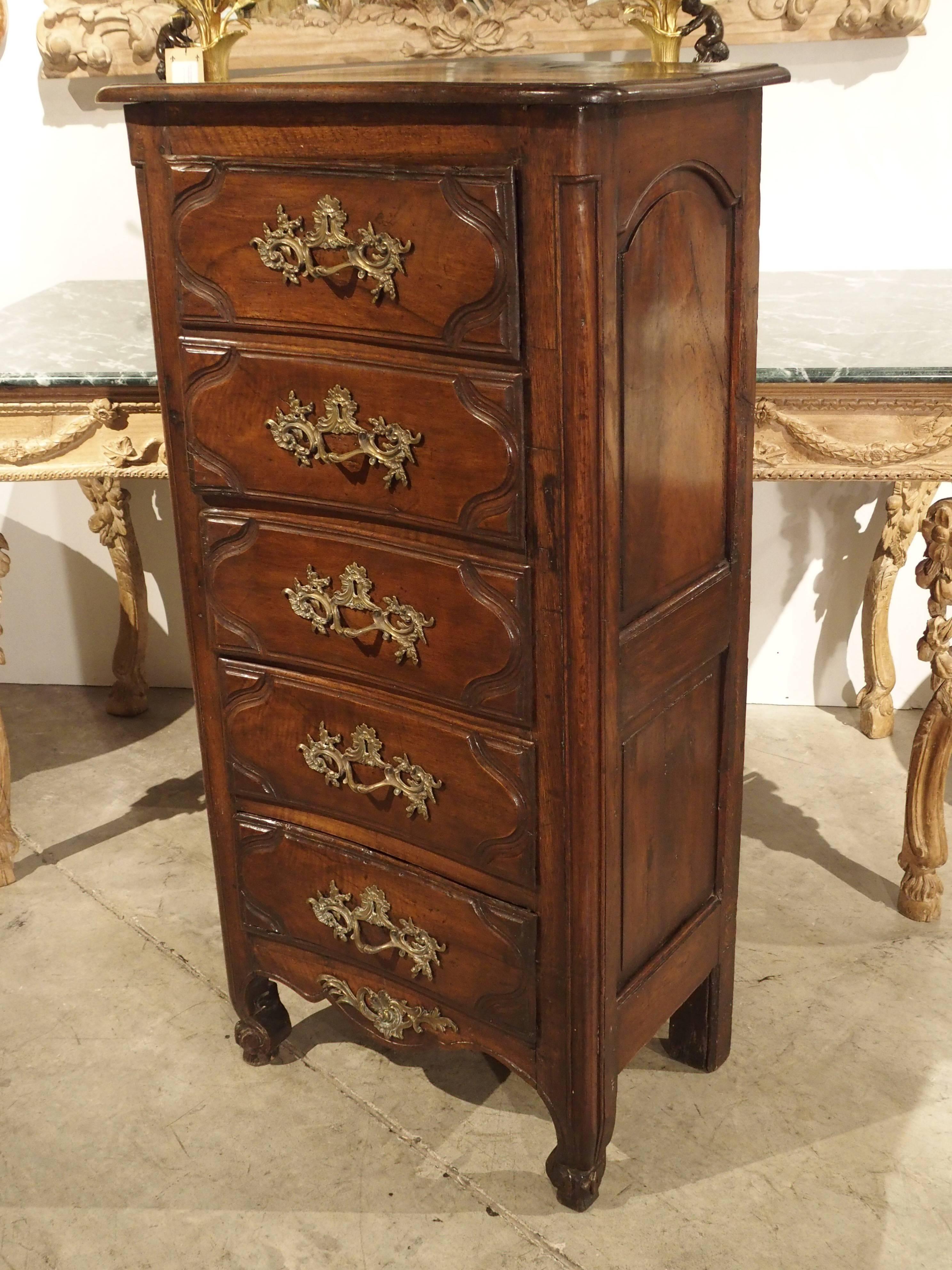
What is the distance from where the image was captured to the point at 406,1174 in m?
1.84

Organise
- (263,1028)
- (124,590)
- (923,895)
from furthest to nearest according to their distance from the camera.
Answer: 1. (124,590)
2. (923,895)
3. (263,1028)

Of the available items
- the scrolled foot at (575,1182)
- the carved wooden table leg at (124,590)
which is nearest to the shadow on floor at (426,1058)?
the scrolled foot at (575,1182)

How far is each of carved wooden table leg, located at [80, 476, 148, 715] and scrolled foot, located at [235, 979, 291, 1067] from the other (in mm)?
1188

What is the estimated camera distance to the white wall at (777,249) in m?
2.64

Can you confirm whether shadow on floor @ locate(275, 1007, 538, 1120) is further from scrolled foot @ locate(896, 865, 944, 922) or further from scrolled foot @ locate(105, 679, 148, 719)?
scrolled foot @ locate(105, 679, 148, 719)

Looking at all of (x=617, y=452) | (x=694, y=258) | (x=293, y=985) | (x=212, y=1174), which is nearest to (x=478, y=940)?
(x=293, y=985)

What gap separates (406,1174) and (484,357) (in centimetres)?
111

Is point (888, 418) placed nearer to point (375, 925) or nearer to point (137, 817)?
point (375, 925)

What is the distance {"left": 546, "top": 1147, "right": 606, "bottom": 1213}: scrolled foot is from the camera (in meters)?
1.74

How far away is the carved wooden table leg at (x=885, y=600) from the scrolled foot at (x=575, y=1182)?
58.0 inches

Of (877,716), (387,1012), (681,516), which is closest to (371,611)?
(681,516)

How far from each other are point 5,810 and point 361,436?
4.43 feet

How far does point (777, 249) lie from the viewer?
277cm

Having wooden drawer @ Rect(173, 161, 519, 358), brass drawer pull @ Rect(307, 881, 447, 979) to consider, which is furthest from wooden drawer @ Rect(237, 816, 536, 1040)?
wooden drawer @ Rect(173, 161, 519, 358)
